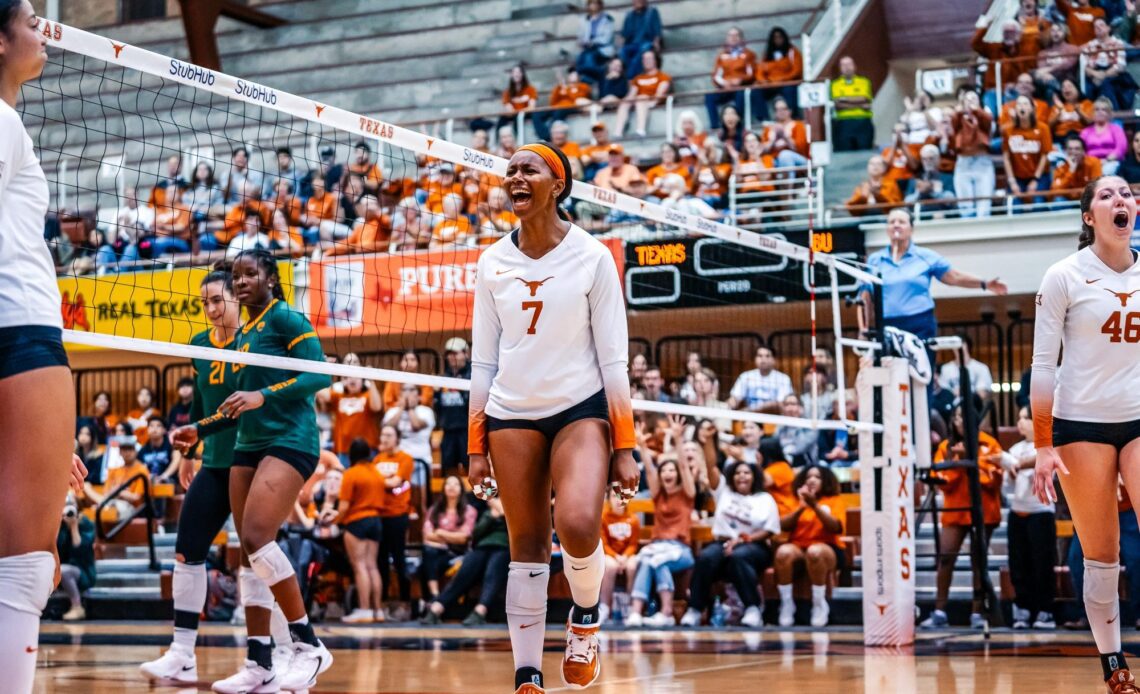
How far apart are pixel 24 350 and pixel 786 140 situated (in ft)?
43.8

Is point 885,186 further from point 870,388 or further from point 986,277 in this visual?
point 870,388

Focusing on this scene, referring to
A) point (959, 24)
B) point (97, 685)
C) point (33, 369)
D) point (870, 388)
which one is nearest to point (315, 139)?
point (959, 24)

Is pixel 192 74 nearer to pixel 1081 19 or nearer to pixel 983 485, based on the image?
pixel 983 485

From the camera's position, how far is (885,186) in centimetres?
1498

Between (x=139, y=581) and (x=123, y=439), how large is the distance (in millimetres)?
1875

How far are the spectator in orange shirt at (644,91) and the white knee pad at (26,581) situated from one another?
1484 centimetres

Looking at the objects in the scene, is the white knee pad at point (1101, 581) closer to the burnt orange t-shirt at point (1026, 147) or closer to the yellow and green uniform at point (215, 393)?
the yellow and green uniform at point (215, 393)

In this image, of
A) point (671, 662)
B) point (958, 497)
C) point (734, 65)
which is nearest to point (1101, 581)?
point (671, 662)

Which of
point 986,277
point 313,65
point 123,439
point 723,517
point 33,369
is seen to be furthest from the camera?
point 313,65

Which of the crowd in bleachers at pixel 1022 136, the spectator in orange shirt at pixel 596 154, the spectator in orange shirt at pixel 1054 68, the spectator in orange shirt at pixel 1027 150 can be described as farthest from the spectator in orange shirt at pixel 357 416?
the spectator in orange shirt at pixel 1054 68

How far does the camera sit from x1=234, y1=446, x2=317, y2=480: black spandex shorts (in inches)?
261

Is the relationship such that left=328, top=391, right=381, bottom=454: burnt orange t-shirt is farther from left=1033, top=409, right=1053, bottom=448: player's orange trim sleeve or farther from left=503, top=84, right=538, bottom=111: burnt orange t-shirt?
left=1033, top=409, right=1053, bottom=448: player's orange trim sleeve

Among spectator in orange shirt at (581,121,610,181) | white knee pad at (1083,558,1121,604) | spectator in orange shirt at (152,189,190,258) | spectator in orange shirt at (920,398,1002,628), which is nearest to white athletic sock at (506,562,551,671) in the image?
white knee pad at (1083,558,1121,604)

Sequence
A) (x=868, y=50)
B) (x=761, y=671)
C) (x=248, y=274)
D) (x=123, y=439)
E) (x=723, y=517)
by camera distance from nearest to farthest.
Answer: (x=248, y=274), (x=761, y=671), (x=723, y=517), (x=123, y=439), (x=868, y=50)
